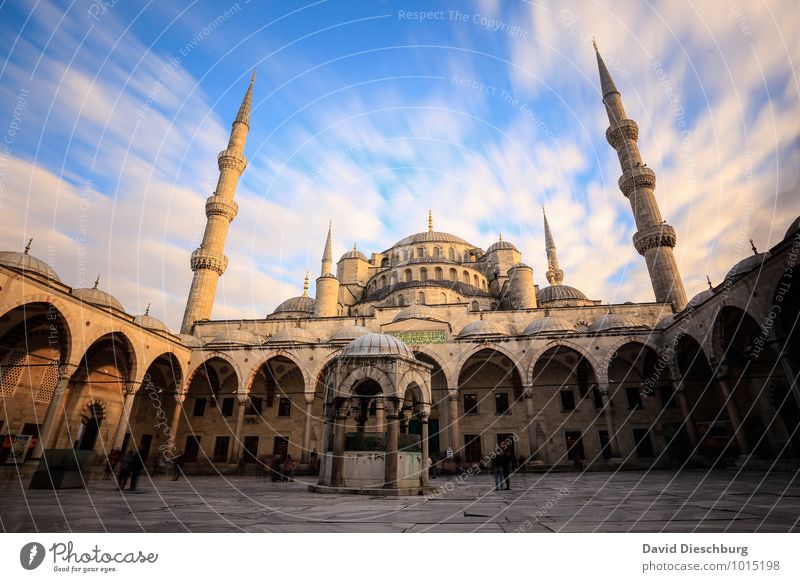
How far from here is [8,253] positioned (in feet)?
50.6

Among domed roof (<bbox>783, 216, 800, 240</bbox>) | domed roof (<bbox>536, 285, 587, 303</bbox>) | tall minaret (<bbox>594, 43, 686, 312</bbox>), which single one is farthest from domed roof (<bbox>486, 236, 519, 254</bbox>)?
domed roof (<bbox>783, 216, 800, 240</bbox>)

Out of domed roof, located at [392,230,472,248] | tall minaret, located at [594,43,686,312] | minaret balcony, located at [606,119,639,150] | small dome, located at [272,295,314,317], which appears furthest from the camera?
domed roof, located at [392,230,472,248]

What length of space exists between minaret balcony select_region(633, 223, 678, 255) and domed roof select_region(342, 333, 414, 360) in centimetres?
1999

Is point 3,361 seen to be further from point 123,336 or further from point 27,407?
point 123,336

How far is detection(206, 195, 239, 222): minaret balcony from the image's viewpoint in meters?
25.8

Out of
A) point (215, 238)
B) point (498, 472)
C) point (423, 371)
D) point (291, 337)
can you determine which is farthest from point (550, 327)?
point (215, 238)

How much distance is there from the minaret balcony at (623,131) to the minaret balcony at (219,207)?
26.0m

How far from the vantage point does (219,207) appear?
84.8 ft

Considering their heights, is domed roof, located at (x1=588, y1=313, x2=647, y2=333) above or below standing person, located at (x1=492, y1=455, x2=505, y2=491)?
above

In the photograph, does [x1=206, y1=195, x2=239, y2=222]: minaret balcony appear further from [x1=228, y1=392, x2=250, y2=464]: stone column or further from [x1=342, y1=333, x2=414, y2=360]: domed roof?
[x1=342, y1=333, x2=414, y2=360]: domed roof

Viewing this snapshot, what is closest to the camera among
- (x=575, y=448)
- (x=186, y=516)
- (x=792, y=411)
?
(x=186, y=516)

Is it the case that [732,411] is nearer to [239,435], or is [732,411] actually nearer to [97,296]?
[239,435]

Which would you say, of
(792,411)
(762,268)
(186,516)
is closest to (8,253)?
(186,516)
